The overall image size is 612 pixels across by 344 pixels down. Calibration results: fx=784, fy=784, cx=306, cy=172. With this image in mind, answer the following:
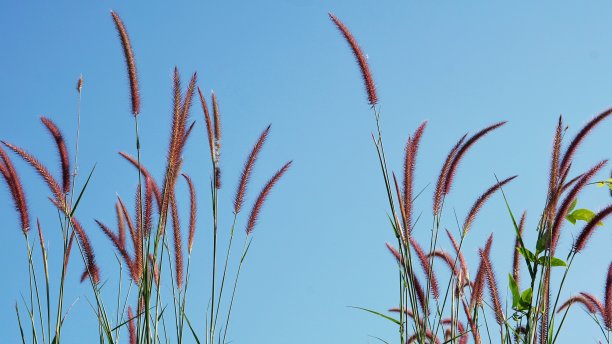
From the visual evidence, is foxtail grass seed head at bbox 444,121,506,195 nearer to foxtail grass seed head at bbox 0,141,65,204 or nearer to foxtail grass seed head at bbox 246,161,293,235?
foxtail grass seed head at bbox 246,161,293,235

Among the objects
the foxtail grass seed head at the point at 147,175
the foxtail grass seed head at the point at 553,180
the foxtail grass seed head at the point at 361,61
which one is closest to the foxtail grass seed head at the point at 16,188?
the foxtail grass seed head at the point at 147,175

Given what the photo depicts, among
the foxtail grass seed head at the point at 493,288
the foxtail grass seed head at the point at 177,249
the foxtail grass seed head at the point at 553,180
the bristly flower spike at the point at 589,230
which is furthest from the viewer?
the foxtail grass seed head at the point at 177,249

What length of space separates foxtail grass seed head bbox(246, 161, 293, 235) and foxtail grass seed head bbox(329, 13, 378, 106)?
1.99 feet

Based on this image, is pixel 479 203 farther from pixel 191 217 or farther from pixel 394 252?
pixel 191 217

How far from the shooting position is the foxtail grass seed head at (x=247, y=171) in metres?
4.05

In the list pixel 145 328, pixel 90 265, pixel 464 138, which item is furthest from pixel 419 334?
pixel 90 265

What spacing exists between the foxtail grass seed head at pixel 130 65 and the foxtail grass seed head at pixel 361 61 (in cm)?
100

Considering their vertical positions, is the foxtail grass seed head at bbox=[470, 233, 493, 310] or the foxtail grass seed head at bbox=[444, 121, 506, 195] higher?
the foxtail grass seed head at bbox=[444, 121, 506, 195]

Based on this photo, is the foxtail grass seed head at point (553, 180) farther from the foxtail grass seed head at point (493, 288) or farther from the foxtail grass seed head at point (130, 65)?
the foxtail grass seed head at point (130, 65)

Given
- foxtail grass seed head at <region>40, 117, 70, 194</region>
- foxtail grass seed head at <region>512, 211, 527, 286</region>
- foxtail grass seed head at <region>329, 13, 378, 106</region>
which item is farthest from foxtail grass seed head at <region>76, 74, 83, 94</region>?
foxtail grass seed head at <region>512, 211, 527, 286</region>

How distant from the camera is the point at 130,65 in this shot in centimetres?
374

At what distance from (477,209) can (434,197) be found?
0.27 meters

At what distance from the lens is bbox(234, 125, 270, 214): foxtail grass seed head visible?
4.05 m

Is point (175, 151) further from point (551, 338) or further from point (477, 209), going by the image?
point (551, 338)
